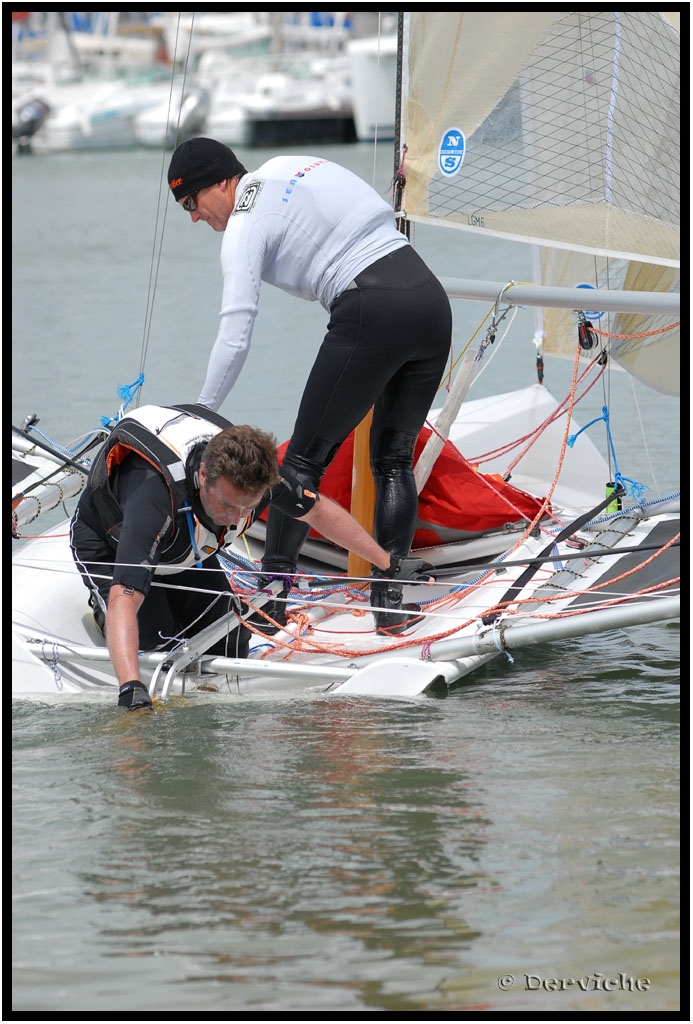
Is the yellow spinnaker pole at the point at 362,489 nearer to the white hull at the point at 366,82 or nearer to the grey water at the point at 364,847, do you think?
the grey water at the point at 364,847

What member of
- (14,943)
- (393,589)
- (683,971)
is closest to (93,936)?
(14,943)

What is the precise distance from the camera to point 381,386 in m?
3.34

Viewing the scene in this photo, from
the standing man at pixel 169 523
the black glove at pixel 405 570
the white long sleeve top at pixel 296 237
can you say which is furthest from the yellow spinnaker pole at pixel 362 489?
the white long sleeve top at pixel 296 237

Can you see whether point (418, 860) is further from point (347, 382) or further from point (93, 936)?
point (347, 382)

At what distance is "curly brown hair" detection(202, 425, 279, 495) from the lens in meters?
2.81

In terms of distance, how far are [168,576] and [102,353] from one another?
7.02 m

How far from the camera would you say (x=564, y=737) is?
3039mm

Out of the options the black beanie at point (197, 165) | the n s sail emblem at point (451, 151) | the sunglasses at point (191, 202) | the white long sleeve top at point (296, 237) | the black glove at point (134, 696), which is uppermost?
the n s sail emblem at point (451, 151)

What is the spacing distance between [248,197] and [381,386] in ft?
1.82

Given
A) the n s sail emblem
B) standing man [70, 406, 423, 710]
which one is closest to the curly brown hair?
standing man [70, 406, 423, 710]

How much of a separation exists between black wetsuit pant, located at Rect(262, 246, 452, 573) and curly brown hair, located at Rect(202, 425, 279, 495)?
480 mm

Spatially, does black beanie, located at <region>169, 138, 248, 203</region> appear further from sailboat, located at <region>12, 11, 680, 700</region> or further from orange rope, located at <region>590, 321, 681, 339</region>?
orange rope, located at <region>590, 321, 681, 339</region>

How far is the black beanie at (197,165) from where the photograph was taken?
3273 millimetres

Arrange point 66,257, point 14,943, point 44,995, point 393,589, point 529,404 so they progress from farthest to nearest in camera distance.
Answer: point 66,257, point 529,404, point 393,589, point 14,943, point 44,995
